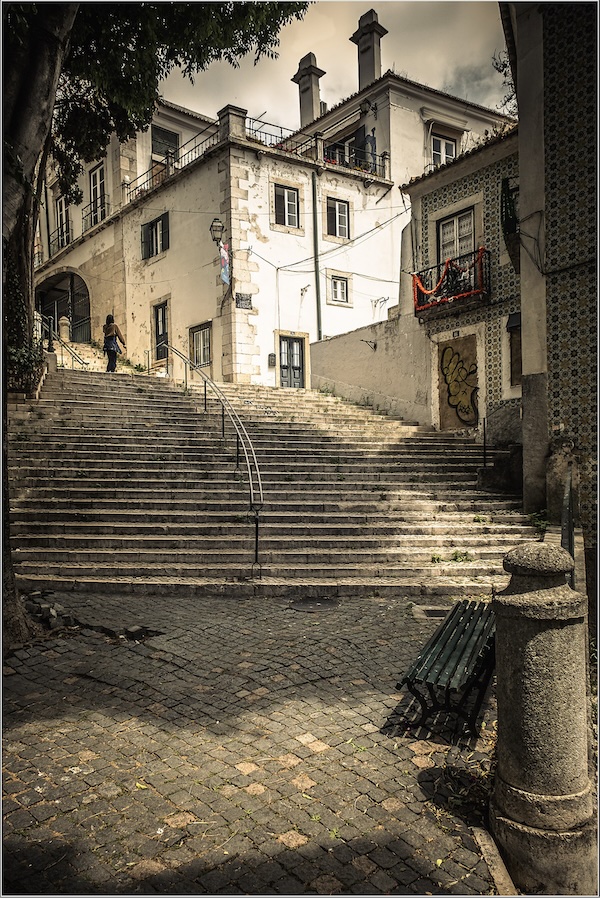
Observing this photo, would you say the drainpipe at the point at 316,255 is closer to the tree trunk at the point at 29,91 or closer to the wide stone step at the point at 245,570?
the wide stone step at the point at 245,570

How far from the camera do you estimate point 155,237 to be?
2447 cm

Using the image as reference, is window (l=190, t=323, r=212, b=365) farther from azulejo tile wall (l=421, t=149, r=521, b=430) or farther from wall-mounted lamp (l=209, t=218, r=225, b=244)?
azulejo tile wall (l=421, t=149, r=521, b=430)

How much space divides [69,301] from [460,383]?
74.6ft

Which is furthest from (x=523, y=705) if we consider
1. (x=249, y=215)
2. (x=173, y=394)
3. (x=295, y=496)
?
(x=249, y=215)

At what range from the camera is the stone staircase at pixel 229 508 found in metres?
7.73

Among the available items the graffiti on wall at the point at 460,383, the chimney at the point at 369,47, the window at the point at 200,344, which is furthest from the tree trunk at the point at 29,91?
the chimney at the point at 369,47

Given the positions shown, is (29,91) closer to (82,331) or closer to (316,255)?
(316,255)

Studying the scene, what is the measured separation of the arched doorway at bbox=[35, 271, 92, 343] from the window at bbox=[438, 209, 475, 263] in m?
18.0

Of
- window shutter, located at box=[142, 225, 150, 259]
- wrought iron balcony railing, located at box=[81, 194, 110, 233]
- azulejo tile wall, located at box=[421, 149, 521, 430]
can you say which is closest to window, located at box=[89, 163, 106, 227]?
wrought iron balcony railing, located at box=[81, 194, 110, 233]

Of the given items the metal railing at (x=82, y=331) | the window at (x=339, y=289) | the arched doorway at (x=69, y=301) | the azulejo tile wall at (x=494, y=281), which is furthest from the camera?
the arched doorway at (x=69, y=301)

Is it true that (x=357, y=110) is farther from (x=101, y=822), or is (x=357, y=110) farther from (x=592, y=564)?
(x=101, y=822)

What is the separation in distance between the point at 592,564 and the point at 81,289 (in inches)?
1115

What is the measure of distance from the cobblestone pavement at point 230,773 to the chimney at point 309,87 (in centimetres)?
2724

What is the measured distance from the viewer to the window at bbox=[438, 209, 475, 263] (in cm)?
1596
